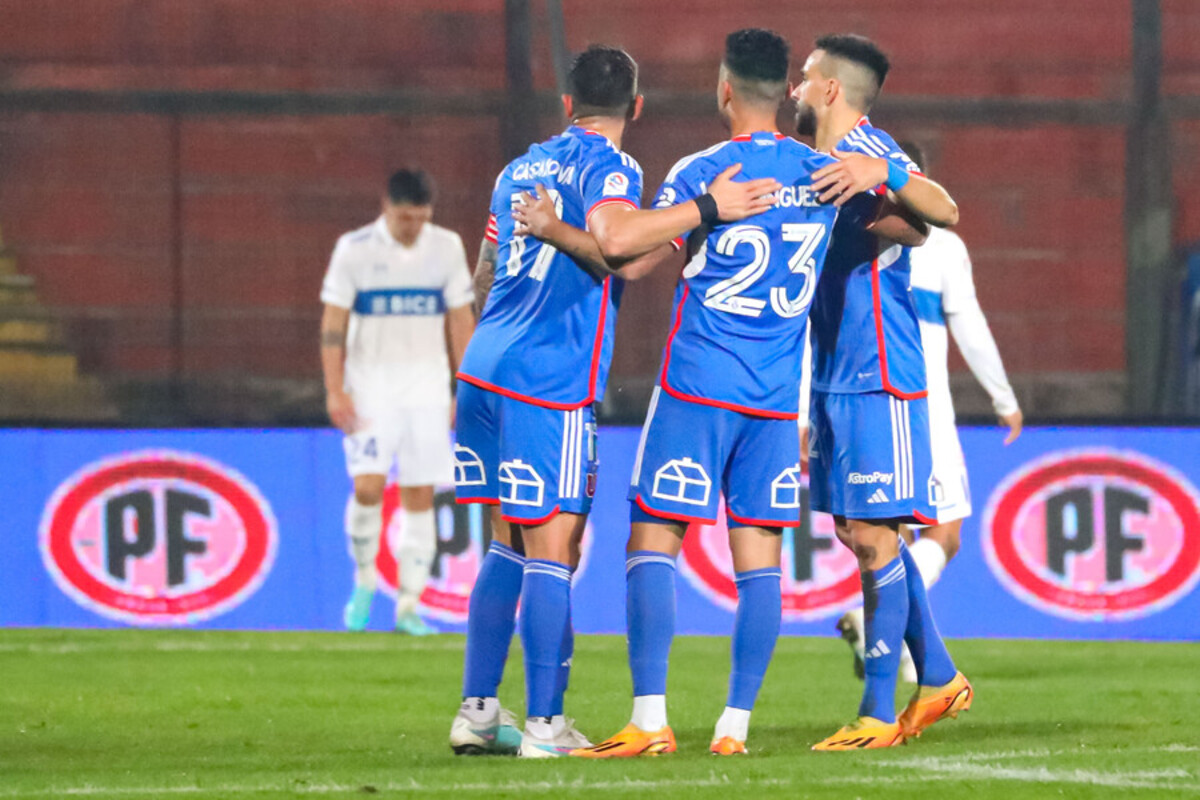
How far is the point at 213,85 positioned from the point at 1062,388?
13.2 ft

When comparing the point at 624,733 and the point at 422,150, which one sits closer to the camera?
the point at 624,733

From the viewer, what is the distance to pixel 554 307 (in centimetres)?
496

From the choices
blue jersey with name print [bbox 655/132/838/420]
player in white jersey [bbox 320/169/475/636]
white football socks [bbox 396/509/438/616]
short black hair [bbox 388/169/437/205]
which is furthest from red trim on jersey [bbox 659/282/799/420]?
short black hair [bbox 388/169/437/205]

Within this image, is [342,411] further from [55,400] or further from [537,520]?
[537,520]

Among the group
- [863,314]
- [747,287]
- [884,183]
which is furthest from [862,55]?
[747,287]

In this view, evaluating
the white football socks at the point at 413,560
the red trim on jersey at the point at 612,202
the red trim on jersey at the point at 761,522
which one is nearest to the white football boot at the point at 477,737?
the red trim on jersey at the point at 761,522

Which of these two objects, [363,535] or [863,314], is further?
[363,535]

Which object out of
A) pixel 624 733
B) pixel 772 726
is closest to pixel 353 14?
pixel 772 726

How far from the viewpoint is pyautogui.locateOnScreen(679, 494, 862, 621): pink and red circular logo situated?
8.69 meters

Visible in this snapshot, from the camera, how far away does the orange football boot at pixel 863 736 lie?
16.5 ft

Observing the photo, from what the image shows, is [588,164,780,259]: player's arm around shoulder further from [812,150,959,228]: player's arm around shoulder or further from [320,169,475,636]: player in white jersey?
[320,169,475,636]: player in white jersey

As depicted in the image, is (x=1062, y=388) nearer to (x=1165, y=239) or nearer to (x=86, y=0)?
(x=1165, y=239)

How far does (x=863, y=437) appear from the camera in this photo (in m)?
5.13

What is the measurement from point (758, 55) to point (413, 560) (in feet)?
14.4
